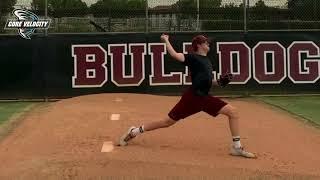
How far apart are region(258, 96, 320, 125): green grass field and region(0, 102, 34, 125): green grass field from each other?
631 cm

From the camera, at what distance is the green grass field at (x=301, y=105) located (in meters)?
12.6

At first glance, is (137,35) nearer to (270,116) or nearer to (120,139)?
(270,116)

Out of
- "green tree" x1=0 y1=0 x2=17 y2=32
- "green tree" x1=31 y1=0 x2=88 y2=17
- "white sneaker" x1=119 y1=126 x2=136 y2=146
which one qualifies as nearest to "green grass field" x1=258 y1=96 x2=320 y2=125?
"white sneaker" x1=119 y1=126 x2=136 y2=146

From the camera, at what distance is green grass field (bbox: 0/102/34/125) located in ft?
42.6

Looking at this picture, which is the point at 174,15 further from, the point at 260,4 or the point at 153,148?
the point at 153,148

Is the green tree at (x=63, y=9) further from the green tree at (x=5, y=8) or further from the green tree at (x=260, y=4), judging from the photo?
the green tree at (x=260, y=4)

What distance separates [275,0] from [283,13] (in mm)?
590

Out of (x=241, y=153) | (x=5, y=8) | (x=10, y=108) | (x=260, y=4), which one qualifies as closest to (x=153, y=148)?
(x=241, y=153)

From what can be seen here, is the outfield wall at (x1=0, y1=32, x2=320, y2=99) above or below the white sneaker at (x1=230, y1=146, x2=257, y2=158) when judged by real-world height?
above

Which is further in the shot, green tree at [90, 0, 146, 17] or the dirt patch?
green tree at [90, 0, 146, 17]

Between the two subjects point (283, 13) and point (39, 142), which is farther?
point (283, 13)

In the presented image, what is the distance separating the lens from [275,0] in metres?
18.2

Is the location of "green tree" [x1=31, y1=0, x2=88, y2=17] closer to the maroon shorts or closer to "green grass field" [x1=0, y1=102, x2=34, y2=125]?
"green grass field" [x1=0, y1=102, x2=34, y2=125]

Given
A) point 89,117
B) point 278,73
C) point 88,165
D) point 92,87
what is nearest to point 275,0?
point 278,73
